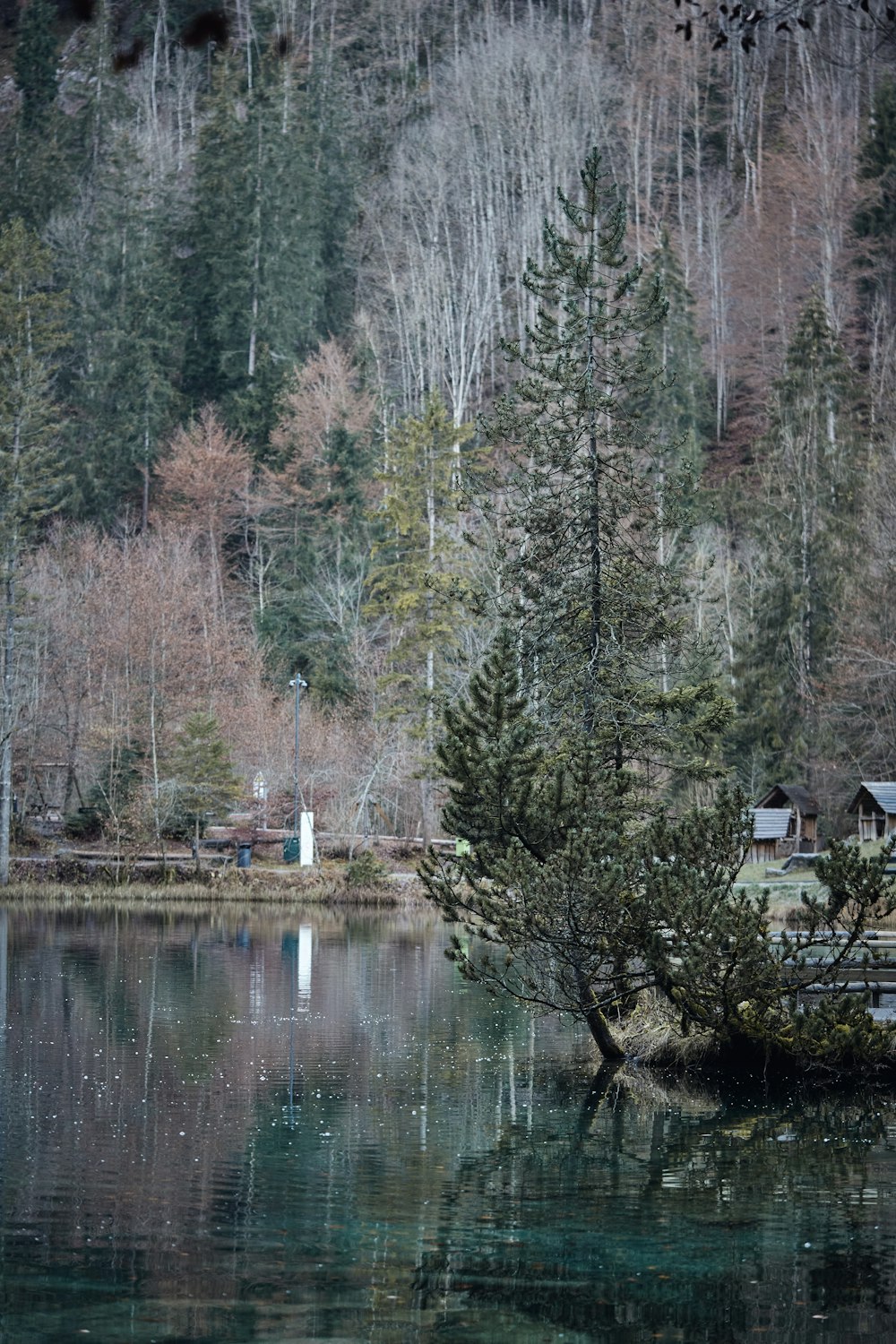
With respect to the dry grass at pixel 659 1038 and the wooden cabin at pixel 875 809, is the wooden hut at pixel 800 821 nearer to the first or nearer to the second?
the wooden cabin at pixel 875 809

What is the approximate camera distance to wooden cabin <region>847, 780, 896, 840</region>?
1566 inches

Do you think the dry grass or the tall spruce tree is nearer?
the tall spruce tree

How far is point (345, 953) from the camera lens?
3331 cm

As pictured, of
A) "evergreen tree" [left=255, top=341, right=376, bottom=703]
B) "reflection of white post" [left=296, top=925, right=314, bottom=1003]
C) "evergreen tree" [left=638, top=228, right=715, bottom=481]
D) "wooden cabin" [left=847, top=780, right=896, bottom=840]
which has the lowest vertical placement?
"reflection of white post" [left=296, top=925, right=314, bottom=1003]

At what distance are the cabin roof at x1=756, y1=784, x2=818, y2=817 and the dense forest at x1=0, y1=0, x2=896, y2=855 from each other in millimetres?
819

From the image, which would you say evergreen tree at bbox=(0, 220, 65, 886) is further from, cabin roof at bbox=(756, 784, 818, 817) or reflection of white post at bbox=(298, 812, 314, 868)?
cabin roof at bbox=(756, 784, 818, 817)

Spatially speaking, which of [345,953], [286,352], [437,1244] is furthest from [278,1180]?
[286,352]

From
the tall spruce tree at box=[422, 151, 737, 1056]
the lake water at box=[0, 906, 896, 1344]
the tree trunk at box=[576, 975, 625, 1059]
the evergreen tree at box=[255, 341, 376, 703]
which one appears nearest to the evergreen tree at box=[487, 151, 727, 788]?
the tall spruce tree at box=[422, 151, 737, 1056]

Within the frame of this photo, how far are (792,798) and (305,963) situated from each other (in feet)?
62.0

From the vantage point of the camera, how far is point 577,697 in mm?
23500

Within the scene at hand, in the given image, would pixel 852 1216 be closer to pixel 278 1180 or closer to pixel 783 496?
pixel 278 1180

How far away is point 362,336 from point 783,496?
28727 millimetres

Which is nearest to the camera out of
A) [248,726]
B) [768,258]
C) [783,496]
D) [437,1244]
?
[437,1244]

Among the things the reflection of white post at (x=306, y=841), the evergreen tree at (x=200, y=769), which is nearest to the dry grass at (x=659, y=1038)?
the reflection of white post at (x=306, y=841)
